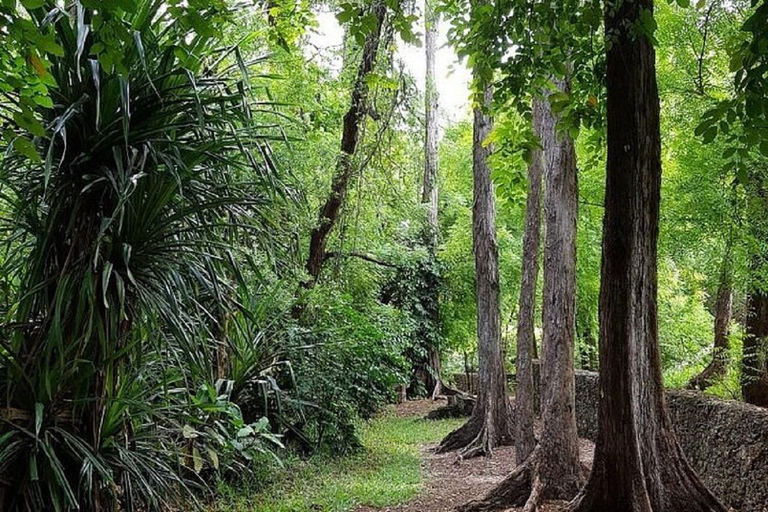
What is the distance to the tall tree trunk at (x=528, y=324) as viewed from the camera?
7.13m

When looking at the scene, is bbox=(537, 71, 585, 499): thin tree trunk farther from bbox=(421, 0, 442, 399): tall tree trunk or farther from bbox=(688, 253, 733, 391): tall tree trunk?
bbox=(421, 0, 442, 399): tall tree trunk

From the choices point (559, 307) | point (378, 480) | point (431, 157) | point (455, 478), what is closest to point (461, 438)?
point (455, 478)

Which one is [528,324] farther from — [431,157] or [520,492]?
[431,157]

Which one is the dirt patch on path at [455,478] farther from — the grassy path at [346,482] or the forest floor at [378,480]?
the grassy path at [346,482]

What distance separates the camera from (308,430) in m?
7.33

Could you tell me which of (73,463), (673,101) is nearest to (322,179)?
(673,101)

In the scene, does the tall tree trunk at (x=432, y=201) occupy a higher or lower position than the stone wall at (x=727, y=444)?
higher

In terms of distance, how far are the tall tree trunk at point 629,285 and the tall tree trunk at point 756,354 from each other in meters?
3.75

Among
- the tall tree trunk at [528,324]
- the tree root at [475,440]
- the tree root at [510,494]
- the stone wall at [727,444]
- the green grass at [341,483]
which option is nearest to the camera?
the stone wall at [727,444]

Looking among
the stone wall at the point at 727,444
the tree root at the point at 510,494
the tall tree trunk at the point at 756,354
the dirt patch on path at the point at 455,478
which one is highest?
the tall tree trunk at the point at 756,354

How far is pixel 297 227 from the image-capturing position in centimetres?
498

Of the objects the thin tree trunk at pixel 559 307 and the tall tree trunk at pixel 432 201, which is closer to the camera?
the thin tree trunk at pixel 559 307

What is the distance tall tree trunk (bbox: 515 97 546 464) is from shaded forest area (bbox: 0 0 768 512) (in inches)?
1.2

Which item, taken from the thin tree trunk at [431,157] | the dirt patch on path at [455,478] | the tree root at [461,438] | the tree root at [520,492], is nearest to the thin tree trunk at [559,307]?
the tree root at [520,492]
